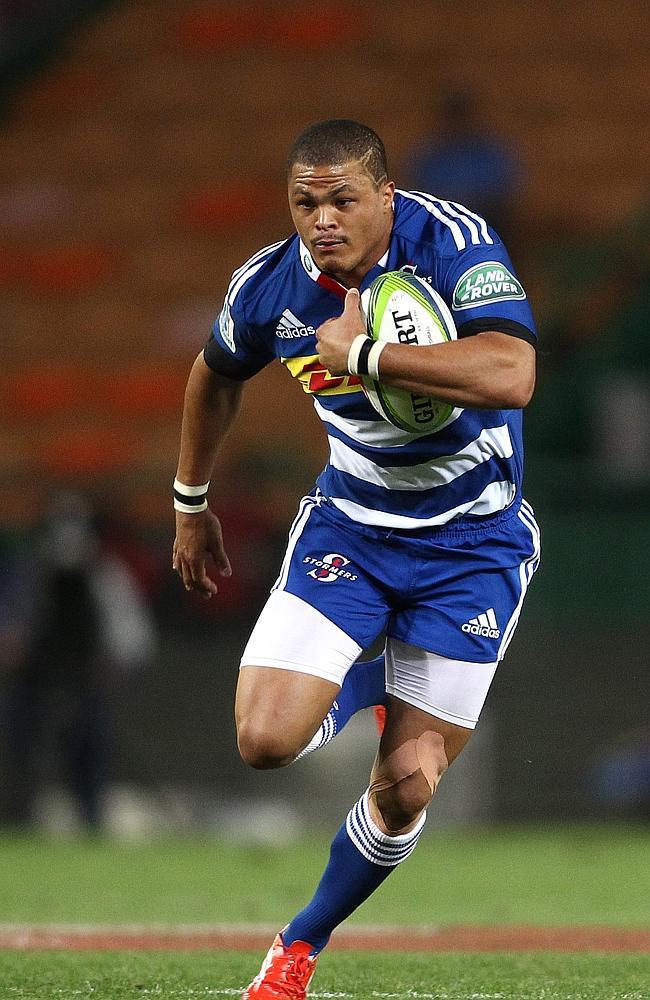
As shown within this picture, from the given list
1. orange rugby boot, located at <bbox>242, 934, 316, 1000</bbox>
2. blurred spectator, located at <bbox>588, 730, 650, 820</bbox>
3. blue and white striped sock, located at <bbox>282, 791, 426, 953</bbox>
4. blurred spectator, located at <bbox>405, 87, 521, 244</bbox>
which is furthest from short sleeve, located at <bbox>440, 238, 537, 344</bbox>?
→ blurred spectator, located at <bbox>405, 87, 521, 244</bbox>

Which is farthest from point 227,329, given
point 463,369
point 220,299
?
point 220,299

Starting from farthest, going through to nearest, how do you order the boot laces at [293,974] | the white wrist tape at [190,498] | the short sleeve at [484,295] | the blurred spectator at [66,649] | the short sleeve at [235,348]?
the blurred spectator at [66,649] < the white wrist tape at [190,498] < the short sleeve at [235,348] < the boot laces at [293,974] < the short sleeve at [484,295]

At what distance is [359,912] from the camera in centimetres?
841

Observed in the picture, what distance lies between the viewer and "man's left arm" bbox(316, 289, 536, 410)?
4516 mm

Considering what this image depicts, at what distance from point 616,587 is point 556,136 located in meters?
6.84

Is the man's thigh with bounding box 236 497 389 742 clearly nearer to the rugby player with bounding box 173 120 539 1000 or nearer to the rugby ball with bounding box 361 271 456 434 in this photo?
the rugby player with bounding box 173 120 539 1000

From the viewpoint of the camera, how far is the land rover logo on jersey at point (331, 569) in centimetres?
510

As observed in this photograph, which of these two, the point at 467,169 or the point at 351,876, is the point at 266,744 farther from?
the point at 467,169

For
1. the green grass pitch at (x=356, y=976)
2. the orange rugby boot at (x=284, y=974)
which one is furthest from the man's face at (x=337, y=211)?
the green grass pitch at (x=356, y=976)

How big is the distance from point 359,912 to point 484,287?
14.9 feet

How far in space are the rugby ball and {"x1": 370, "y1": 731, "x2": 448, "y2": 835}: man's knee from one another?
97cm

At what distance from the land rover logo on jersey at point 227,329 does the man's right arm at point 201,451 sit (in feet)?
0.41

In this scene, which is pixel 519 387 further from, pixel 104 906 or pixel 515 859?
pixel 515 859

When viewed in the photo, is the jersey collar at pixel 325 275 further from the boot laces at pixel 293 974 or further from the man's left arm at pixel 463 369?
the boot laces at pixel 293 974
